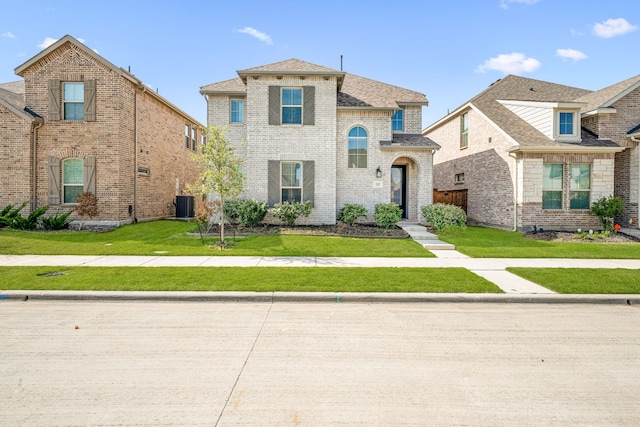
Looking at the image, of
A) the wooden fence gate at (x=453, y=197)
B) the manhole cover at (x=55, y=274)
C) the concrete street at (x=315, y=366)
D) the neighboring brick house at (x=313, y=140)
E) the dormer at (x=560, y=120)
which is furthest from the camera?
the wooden fence gate at (x=453, y=197)

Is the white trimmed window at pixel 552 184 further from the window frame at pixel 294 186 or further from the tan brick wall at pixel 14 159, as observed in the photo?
the tan brick wall at pixel 14 159

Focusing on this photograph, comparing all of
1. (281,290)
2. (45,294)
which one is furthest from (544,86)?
(45,294)

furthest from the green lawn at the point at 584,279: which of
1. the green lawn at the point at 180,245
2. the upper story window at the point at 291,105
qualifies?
the upper story window at the point at 291,105

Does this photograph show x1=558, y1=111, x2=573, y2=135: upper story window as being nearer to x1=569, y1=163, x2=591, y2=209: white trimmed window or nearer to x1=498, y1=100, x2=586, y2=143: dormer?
x1=498, y1=100, x2=586, y2=143: dormer

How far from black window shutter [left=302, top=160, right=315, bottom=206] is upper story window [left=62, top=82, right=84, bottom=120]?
1004cm

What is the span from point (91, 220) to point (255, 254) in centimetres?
966

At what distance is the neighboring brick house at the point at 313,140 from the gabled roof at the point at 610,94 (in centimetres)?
763

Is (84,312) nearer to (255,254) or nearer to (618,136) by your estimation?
(255,254)

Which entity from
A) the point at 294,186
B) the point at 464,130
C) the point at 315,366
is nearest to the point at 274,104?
the point at 294,186

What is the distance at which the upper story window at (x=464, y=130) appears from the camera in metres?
19.5

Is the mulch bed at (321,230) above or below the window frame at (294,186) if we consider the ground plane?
below

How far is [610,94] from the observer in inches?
634

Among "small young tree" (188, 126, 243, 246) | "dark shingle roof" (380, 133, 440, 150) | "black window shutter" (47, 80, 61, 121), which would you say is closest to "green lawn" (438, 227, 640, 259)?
"dark shingle roof" (380, 133, 440, 150)

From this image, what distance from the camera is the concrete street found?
9.43 feet
